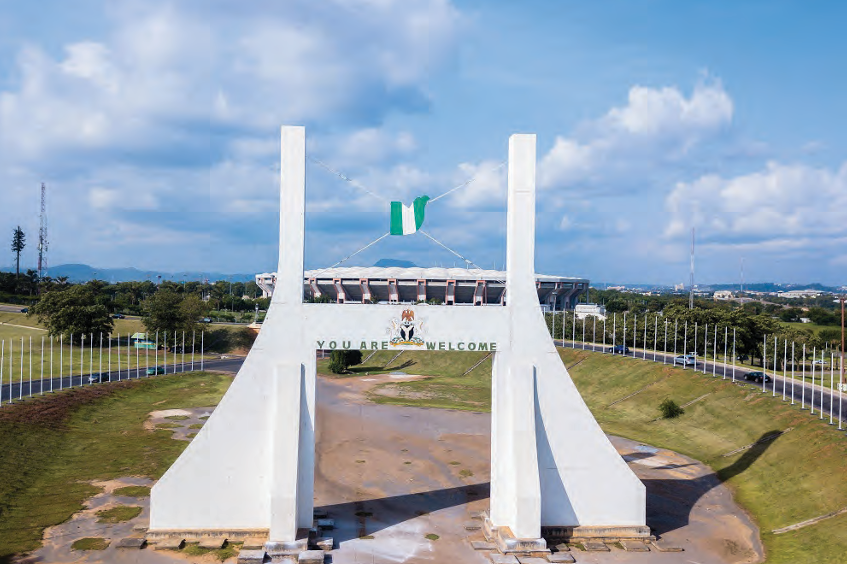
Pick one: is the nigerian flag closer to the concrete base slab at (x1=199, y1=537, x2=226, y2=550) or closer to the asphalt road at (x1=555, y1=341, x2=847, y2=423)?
the concrete base slab at (x1=199, y1=537, x2=226, y2=550)

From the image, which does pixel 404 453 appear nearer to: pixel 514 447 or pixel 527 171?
pixel 514 447

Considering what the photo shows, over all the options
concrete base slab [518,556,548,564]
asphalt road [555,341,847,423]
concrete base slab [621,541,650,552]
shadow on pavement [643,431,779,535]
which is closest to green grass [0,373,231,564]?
concrete base slab [518,556,548,564]

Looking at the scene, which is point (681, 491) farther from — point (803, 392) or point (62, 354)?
point (62, 354)

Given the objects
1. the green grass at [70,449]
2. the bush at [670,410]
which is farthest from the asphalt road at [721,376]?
the bush at [670,410]

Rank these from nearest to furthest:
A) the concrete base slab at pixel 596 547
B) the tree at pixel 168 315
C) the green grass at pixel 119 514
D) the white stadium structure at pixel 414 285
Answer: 1. the concrete base slab at pixel 596 547
2. the green grass at pixel 119 514
3. the tree at pixel 168 315
4. the white stadium structure at pixel 414 285

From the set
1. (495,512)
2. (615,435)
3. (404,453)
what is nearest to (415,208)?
(495,512)

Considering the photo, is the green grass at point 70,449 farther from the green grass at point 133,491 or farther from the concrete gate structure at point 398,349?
the concrete gate structure at point 398,349

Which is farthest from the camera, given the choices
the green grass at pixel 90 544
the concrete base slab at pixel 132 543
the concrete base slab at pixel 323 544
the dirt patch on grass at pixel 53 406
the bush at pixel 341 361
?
the bush at pixel 341 361
